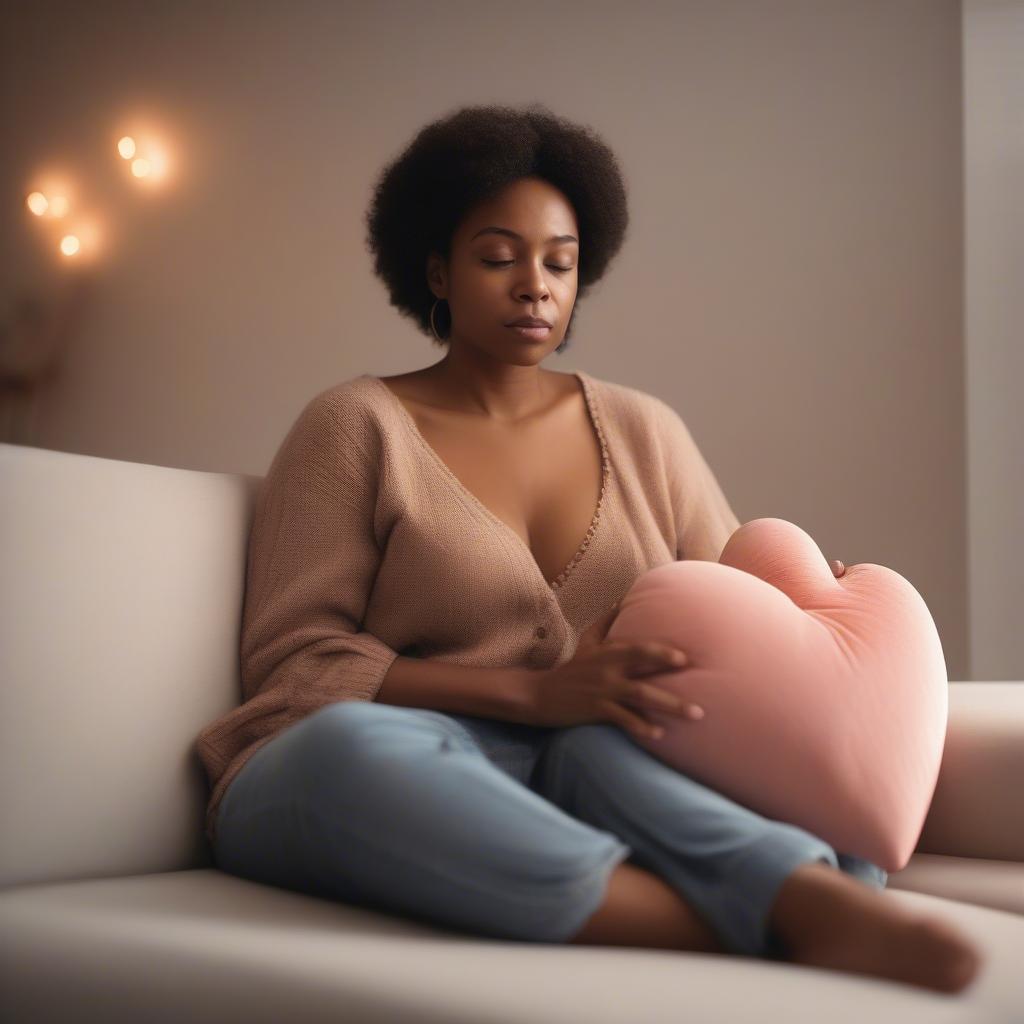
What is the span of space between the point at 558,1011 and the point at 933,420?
5.37 feet

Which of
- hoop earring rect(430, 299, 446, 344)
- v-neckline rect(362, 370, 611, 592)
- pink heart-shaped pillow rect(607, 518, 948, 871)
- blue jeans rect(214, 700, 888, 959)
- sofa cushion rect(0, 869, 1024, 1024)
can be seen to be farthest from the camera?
hoop earring rect(430, 299, 446, 344)

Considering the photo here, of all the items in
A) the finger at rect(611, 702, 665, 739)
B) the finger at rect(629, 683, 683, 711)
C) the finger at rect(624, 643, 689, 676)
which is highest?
the finger at rect(624, 643, 689, 676)

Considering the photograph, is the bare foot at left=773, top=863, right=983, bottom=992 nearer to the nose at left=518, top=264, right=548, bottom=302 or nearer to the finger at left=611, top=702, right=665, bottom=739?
the finger at left=611, top=702, right=665, bottom=739

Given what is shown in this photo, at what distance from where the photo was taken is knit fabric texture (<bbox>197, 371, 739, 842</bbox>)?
1.17 metres

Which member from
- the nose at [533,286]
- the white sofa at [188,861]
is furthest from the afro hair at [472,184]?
the white sofa at [188,861]

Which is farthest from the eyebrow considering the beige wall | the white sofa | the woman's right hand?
the beige wall

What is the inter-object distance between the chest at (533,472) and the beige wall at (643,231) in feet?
2.80

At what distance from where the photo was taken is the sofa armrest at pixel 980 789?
1.13 m

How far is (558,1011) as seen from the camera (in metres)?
0.69

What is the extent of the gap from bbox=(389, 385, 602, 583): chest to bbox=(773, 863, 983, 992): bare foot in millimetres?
587

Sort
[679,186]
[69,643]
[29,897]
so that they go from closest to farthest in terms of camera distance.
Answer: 1. [29,897]
2. [69,643]
3. [679,186]

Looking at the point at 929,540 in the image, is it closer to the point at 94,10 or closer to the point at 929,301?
the point at 929,301

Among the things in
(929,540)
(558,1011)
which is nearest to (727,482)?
(929,540)

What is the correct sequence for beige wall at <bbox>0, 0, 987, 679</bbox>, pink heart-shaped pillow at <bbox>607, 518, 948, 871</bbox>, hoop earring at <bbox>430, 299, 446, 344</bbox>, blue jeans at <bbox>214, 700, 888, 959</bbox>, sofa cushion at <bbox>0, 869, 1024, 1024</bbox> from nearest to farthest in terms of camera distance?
1. sofa cushion at <bbox>0, 869, 1024, 1024</bbox>
2. blue jeans at <bbox>214, 700, 888, 959</bbox>
3. pink heart-shaped pillow at <bbox>607, 518, 948, 871</bbox>
4. hoop earring at <bbox>430, 299, 446, 344</bbox>
5. beige wall at <bbox>0, 0, 987, 679</bbox>
